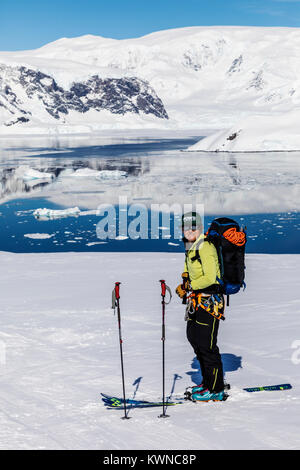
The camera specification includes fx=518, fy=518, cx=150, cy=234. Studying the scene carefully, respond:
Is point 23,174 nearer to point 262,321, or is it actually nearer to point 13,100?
point 262,321

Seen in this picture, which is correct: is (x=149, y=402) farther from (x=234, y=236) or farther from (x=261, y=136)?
(x=261, y=136)

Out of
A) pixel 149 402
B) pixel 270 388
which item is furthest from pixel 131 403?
pixel 270 388

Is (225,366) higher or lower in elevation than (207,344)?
lower

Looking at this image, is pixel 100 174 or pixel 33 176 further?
pixel 100 174

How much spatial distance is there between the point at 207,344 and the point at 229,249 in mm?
859

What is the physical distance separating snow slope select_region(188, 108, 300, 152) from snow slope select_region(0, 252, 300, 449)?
44418 millimetres

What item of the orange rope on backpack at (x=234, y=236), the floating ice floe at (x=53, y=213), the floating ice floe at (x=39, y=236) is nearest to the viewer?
the orange rope on backpack at (x=234, y=236)

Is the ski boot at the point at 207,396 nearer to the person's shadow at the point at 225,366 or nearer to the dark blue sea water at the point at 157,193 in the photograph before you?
the person's shadow at the point at 225,366

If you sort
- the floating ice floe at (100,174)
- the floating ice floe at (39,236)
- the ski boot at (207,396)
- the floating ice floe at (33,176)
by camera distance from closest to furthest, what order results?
the ski boot at (207,396), the floating ice floe at (39,236), the floating ice floe at (33,176), the floating ice floe at (100,174)

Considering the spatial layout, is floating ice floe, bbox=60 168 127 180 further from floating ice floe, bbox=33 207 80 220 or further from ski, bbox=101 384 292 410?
ski, bbox=101 384 292 410

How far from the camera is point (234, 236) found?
14.0 ft

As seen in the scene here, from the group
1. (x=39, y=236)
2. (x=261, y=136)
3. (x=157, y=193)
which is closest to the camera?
(x=39, y=236)

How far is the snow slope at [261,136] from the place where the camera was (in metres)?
52.3

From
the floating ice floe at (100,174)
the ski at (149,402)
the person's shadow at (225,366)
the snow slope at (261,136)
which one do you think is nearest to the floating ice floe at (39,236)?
the person's shadow at (225,366)
